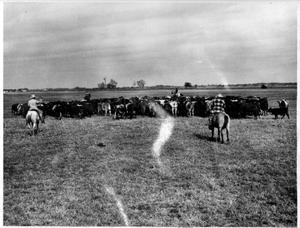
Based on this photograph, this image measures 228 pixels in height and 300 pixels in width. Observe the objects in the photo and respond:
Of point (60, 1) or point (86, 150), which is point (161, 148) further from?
point (60, 1)

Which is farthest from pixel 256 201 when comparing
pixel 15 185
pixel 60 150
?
pixel 60 150

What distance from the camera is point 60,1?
8016 millimetres

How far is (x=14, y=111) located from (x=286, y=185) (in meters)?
17.7

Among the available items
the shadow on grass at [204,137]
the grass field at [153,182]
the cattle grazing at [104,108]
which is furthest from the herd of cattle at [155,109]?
the grass field at [153,182]

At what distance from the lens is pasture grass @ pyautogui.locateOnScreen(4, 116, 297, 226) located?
20.5 feet

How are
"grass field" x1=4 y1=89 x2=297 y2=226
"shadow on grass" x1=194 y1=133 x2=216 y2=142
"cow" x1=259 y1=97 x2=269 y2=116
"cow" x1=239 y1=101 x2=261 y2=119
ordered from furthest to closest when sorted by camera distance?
"cow" x1=259 y1=97 x2=269 y2=116
"cow" x1=239 y1=101 x2=261 y2=119
"shadow on grass" x1=194 y1=133 x2=216 y2=142
"grass field" x1=4 y1=89 x2=297 y2=226

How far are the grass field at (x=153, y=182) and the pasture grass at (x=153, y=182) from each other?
0.02 m

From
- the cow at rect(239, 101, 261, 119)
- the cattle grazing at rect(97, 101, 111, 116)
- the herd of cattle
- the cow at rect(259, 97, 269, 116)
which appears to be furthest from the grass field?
the cattle grazing at rect(97, 101, 111, 116)

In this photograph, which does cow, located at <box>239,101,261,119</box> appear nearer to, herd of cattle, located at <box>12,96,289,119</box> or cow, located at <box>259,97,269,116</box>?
herd of cattle, located at <box>12,96,289,119</box>

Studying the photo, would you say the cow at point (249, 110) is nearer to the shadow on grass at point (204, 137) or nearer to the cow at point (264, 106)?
the cow at point (264, 106)

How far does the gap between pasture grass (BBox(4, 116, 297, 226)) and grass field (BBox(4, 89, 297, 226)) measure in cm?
2

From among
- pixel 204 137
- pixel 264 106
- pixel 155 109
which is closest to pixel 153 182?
pixel 204 137

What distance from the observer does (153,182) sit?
7.41 m

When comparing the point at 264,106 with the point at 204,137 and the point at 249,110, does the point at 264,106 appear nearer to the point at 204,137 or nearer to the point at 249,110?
→ the point at 249,110
